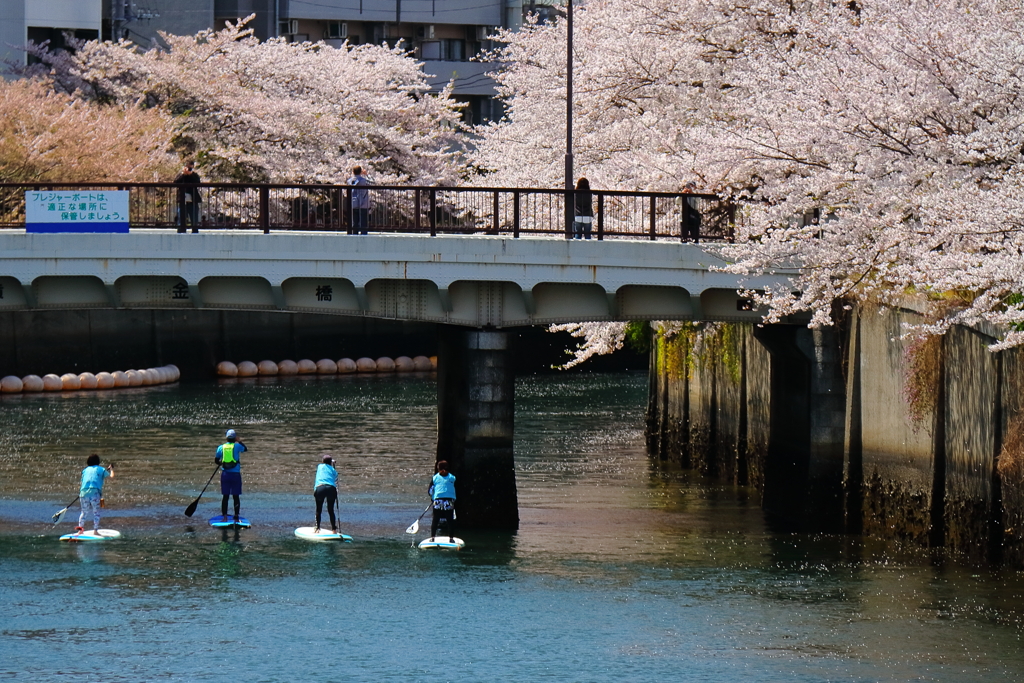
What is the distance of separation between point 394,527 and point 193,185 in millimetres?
7489

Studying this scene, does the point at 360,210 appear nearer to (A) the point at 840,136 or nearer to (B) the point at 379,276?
(B) the point at 379,276

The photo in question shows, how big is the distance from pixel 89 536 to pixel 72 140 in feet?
75.7

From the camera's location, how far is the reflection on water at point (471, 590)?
21641 millimetres

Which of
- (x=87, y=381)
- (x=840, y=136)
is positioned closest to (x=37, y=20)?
(x=87, y=381)

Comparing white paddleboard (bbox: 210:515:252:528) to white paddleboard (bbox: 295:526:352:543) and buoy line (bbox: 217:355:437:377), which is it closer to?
white paddleboard (bbox: 295:526:352:543)

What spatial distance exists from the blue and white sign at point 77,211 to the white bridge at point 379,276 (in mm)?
242

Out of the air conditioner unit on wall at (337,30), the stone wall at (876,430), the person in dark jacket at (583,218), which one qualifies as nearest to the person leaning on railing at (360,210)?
the person in dark jacket at (583,218)

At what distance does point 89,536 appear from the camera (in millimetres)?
29016

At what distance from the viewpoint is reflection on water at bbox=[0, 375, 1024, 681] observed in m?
21.6

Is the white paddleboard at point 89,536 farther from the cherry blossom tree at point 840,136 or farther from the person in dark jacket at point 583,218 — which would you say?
the cherry blossom tree at point 840,136

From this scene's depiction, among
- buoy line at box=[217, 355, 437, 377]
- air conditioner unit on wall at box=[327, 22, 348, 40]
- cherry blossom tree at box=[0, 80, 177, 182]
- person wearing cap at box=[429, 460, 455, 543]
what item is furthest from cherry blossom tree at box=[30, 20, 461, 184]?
person wearing cap at box=[429, 460, 455, 543]

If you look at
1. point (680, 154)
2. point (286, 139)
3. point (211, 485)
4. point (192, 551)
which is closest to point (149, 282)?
point (192, 551)

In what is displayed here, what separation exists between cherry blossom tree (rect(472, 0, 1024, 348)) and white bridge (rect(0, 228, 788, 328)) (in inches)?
63.5

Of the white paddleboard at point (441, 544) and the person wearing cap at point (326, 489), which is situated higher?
the person wearing cap at point (326, 489)
